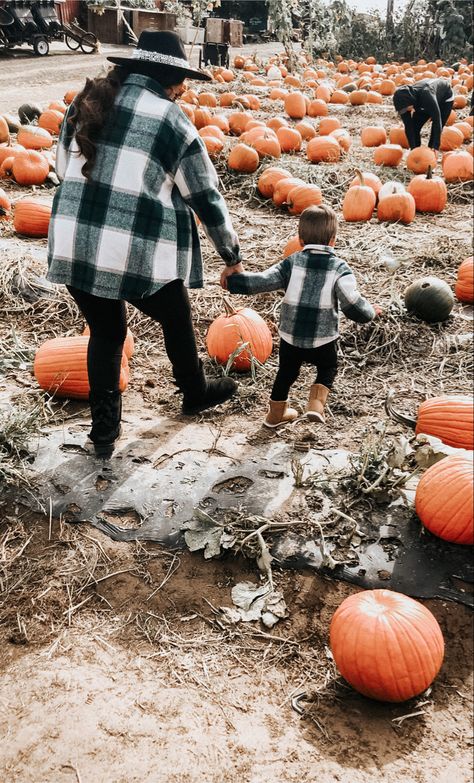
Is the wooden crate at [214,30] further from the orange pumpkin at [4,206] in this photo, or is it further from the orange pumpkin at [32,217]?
the orange pumpkin at [32,217]

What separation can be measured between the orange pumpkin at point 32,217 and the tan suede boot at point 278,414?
3.41 meters

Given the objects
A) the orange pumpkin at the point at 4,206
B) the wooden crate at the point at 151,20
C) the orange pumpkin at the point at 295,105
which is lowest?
the orange pumpkin at the point at 4,206

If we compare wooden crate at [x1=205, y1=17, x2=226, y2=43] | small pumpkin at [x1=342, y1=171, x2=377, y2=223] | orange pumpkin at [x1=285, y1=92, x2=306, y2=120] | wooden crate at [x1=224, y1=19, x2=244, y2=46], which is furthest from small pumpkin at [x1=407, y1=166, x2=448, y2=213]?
wooden crate at [x1=224, y1=19, x2=244, y2=46]

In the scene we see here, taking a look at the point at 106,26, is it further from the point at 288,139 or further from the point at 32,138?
the point at 288,139

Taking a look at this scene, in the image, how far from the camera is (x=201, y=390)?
11.5 feet

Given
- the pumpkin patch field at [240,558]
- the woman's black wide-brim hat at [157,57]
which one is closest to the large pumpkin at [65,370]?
the pumpkin patch field at [240,558]

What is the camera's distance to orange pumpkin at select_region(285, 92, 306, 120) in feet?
39.2

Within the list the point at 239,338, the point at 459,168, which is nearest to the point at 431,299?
the point at 239,338

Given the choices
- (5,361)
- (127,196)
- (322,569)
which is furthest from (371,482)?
(5,361)

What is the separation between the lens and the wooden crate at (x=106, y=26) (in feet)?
76.8

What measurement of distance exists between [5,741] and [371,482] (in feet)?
5.54

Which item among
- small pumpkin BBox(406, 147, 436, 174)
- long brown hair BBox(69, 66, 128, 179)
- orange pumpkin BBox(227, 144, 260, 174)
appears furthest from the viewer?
small pumpkin BBox(406, 147, 436, 174)

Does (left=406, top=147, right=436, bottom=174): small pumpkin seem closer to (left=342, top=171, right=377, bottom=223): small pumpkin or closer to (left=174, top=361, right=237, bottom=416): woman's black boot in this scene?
(left=342, top=171, right=377, bottom=223): small pumpkin

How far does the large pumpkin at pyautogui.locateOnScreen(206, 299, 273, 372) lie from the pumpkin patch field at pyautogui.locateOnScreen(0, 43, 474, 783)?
1 centimetres
